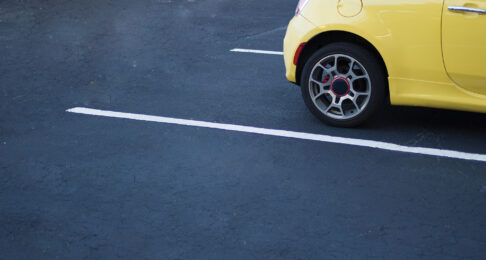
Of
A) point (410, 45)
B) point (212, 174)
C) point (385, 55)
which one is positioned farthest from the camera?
point (385, 55)

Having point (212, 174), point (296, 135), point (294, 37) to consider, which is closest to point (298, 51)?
point (294, 37)

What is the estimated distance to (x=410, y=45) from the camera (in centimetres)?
506

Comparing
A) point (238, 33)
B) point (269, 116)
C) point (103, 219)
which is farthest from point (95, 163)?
point (238, 33)

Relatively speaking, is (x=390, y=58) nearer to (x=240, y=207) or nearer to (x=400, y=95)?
(x=400, y=95)

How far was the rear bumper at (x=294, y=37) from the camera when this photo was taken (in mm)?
5473

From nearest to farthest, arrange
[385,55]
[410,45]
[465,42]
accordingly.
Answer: [465,42] < [410,45] < [385,55]

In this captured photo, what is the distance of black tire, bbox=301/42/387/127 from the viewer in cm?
527

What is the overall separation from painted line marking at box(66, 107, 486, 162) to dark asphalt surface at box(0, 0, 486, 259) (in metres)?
0.11

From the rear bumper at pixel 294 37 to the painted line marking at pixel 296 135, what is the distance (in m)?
0.60

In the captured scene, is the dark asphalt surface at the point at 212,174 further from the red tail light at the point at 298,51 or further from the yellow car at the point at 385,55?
the red tail light at the point at 298,51

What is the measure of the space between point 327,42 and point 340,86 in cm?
44

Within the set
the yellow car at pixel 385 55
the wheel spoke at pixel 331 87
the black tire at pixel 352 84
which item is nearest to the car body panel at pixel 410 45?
the yellow car at pixel 385 55

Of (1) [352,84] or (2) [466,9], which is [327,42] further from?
(2) [466,9]

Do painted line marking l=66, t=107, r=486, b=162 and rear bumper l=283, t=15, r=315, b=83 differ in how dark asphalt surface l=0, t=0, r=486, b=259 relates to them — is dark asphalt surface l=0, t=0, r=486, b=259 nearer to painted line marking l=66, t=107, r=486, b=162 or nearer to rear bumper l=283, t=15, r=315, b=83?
painted line marking l=66, t=107, r=486, b=162
